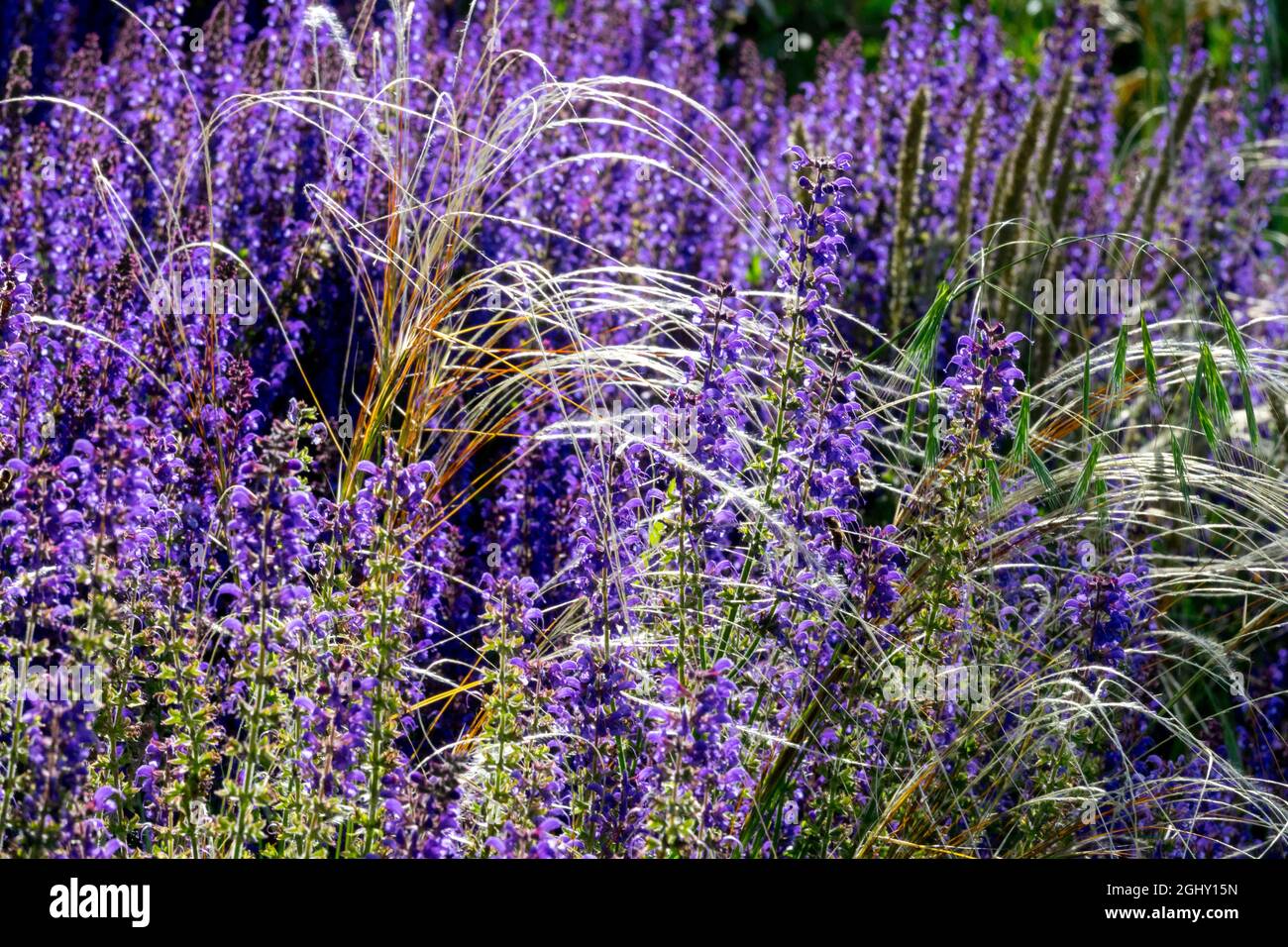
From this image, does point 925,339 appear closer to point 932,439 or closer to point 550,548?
point 932,439

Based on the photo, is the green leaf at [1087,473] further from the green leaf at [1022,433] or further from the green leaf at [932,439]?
the green leaf at [932,439]

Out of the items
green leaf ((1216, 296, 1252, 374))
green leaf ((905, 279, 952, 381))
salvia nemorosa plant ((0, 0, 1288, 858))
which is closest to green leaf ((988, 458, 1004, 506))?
salvia nemorosa plant ((0, 0, 1288, 858))

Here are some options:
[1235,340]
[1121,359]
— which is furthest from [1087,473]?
[1235,340]

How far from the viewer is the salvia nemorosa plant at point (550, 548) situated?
3.01 meters

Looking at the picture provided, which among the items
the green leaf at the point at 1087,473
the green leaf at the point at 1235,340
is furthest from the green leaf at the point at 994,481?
the green leaf at the point at 1235,340

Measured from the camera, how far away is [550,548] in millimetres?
4465

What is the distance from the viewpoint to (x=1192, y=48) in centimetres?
774

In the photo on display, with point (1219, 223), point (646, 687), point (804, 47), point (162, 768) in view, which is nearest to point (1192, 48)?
point (1219, 223)

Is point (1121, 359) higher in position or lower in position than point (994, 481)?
higher

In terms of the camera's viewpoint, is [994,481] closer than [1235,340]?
Yes

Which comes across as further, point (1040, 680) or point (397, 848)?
point (1040, 680)
